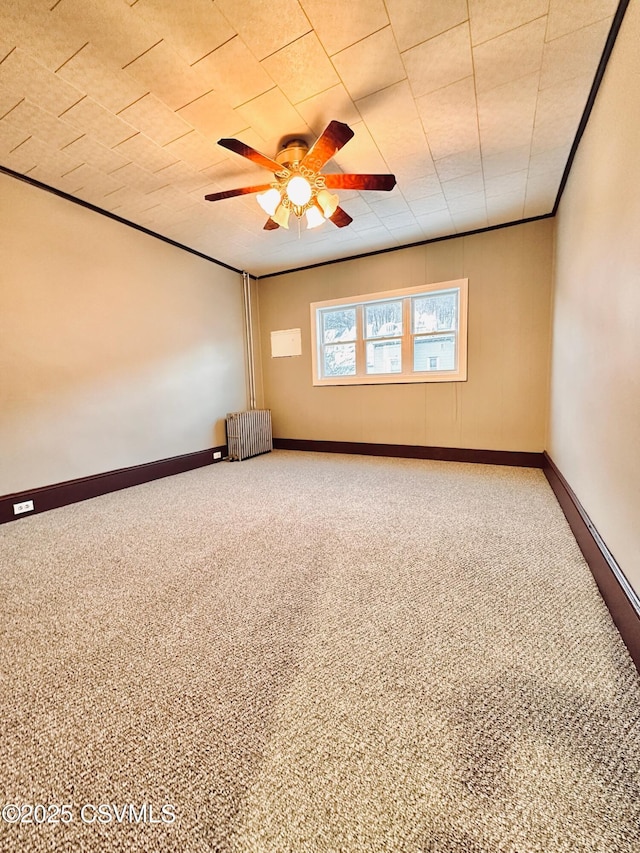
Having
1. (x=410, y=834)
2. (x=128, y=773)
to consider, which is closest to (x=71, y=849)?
(x=128, y=773)

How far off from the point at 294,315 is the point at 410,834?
521 centimetres

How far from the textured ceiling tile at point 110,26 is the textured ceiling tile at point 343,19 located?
2.64 ft

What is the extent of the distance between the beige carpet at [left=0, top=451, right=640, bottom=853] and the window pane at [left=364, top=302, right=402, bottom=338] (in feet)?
10.4

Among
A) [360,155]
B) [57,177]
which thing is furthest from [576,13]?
[57,177]

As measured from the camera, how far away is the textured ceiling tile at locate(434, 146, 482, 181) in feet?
8.70

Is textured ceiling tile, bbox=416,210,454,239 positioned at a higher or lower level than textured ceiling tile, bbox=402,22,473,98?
lower

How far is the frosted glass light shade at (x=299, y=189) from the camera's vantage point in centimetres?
223

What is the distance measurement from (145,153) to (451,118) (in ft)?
7.35

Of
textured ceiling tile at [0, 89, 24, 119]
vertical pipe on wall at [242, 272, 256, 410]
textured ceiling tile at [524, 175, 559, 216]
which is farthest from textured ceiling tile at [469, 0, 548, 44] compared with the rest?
vertical pipe on wall at [242, 272, 256, 410]

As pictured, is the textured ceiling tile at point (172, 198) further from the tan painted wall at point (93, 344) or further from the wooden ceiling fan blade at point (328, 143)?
the wooden ceiling fan blade at point (328, 143)

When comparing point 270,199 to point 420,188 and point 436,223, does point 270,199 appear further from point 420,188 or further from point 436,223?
point 436,223

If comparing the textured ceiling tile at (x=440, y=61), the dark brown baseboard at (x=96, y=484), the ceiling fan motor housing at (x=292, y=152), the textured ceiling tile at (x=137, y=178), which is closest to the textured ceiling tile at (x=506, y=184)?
the textured ceiling tile at (x=440, y=61)

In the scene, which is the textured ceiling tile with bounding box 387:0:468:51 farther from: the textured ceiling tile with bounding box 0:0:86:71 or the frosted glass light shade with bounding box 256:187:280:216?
the textured ceiling tile with bounding box 0:0:86:71

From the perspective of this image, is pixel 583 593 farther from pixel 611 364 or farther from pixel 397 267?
pixel 397 267
